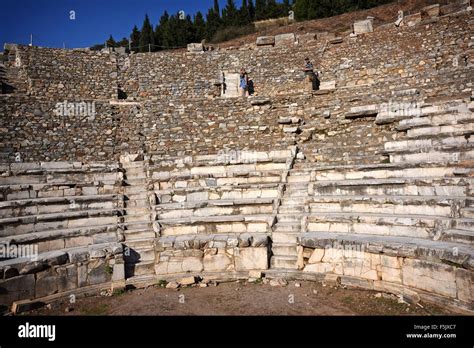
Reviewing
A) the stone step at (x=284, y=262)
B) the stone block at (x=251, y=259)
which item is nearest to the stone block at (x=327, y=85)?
the stone step at (x=284, y=262)

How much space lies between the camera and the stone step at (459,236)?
6.36 metres

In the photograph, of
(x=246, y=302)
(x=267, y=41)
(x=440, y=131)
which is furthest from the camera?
(x=267, y=41)

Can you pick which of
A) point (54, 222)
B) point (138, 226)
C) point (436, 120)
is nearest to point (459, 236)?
point (436, 120)

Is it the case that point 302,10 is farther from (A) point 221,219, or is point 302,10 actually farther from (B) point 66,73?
(A) point 221,219

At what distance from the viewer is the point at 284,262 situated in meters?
8.05

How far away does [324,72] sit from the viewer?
722 inches

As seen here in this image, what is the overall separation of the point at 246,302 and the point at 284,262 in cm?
175

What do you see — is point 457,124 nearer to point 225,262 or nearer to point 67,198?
point 225,262

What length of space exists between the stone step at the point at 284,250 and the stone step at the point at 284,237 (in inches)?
5.4

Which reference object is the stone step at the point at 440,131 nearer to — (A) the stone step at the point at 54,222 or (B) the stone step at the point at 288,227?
(B) the stone step at the point at 288,227

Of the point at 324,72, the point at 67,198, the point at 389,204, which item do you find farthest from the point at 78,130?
the point at 324,72
